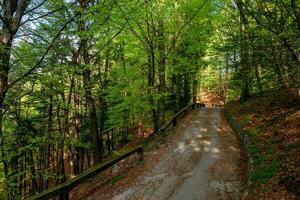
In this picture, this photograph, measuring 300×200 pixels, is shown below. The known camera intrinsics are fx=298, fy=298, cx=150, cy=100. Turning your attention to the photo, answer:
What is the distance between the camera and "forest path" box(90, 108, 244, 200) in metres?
9.55

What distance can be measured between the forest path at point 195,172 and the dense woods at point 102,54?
3.83 metres

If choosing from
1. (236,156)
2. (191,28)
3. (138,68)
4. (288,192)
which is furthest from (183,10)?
(288,192)

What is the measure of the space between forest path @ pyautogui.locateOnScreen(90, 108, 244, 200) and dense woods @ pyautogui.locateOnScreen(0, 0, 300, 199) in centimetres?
383

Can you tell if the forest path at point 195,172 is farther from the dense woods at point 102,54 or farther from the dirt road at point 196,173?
the dense woods at point 102,54

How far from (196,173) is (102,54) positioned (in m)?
16.5

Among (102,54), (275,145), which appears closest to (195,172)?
(275,145)

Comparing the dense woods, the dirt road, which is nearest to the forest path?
the dirt road

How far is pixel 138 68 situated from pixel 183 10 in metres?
6.07

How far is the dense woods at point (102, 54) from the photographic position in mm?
9930

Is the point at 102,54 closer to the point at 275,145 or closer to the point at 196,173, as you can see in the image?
the point at 196,173

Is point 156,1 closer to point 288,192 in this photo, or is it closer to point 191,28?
point 191,28

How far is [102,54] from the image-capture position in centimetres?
2531

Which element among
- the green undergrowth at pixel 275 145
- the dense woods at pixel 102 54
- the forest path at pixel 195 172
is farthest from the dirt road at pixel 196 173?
the dense woods at pixel 102 54

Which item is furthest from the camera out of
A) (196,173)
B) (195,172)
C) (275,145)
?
(275,145)
